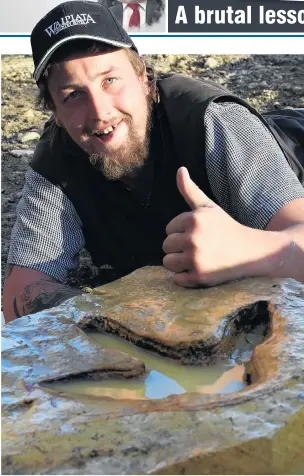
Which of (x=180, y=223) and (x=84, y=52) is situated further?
(x=84, y=52)

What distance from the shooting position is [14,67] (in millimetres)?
4898

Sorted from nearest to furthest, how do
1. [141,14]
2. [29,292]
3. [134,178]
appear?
1. [141,14]
2. [29,292]
3. [134,178]

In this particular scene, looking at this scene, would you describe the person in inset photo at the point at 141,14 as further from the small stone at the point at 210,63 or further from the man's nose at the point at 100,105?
the small stone at the point at 210,63

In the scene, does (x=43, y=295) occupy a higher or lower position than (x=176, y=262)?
lower

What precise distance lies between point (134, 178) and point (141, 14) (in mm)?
670

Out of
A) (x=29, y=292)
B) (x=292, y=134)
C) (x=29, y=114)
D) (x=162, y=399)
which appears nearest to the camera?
(x=162, y=399)

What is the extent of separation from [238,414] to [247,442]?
0.07 m

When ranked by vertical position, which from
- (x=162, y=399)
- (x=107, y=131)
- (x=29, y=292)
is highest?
(x=107, y=131)

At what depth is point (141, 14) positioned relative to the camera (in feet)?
Answer: 6.68

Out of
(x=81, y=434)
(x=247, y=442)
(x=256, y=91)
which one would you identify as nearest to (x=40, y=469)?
(x=81, y=434)

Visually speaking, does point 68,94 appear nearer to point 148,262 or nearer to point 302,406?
point 148,262

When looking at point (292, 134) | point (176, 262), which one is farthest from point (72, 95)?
point (292, 134)

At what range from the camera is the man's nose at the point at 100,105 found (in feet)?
7.38

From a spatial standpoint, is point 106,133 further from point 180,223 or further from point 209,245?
point 209,245
